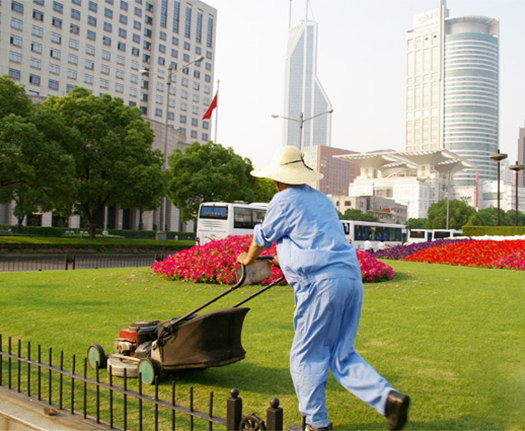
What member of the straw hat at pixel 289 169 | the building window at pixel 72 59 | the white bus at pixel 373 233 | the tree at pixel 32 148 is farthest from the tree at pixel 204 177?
the straw hat at pixel 289 169

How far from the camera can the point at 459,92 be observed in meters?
163

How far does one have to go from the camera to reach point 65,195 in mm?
23250

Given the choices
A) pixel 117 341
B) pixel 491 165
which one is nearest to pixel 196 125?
pixel 117 341

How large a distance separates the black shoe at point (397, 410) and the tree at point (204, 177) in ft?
118

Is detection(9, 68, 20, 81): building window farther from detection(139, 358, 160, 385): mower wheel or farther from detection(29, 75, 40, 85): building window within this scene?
detection(139, 358, 160, 385): mower wheel

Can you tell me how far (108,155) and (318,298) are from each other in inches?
1023

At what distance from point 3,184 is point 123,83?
47.8 metres

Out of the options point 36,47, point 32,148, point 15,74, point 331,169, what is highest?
point 331,169

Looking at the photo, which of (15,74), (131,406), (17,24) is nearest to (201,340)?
(131,406)

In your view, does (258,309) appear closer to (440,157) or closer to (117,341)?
(117,341)

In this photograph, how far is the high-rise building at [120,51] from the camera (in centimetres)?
5512

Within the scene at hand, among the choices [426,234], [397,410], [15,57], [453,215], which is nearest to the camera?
[397,410]

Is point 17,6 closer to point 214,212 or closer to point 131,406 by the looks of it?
point 214,212

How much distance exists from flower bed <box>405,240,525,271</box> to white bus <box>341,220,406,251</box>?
12660 millimetres
